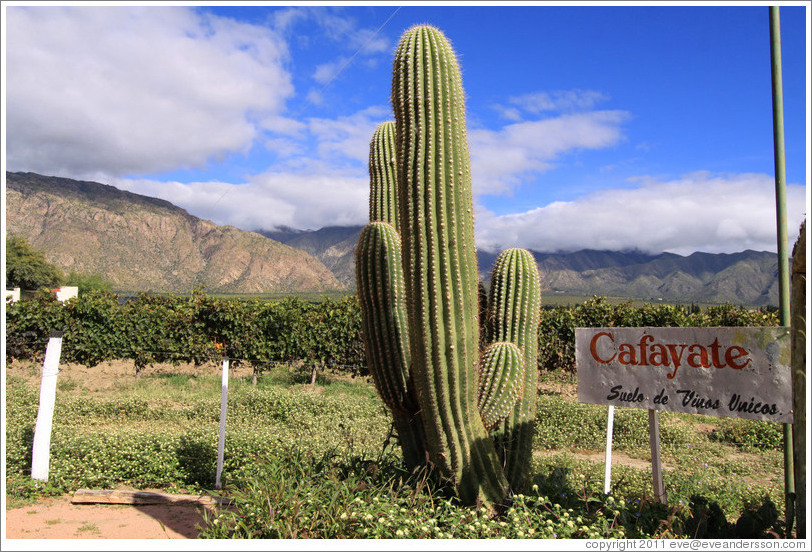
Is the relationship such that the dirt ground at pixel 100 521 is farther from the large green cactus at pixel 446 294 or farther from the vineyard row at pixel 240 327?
the vineyard row at pixel 240 327

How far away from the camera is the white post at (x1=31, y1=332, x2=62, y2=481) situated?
5902mm

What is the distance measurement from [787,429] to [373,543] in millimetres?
3418

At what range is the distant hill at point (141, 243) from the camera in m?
118

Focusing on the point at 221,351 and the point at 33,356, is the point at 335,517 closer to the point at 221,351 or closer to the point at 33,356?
the point at 221,351

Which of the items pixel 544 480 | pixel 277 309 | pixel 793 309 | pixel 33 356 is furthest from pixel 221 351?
pixel 793 309

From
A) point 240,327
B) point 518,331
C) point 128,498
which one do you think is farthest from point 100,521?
point 240,327

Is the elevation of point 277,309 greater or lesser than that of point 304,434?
greater

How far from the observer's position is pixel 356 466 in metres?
5.09

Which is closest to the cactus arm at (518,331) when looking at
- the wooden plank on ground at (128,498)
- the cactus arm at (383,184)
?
the cactus arm at (383,184)

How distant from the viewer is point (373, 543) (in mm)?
3480

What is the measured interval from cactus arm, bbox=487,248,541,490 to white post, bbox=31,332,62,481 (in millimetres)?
4993

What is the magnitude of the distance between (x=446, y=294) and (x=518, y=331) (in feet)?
4.24

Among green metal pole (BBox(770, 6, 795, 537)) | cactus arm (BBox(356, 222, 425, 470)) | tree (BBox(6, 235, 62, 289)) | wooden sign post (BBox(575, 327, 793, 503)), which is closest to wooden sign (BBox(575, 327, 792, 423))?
wooden sign post (BBox(575, 327, 793, 503))

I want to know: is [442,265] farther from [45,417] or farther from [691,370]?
[45,417]
